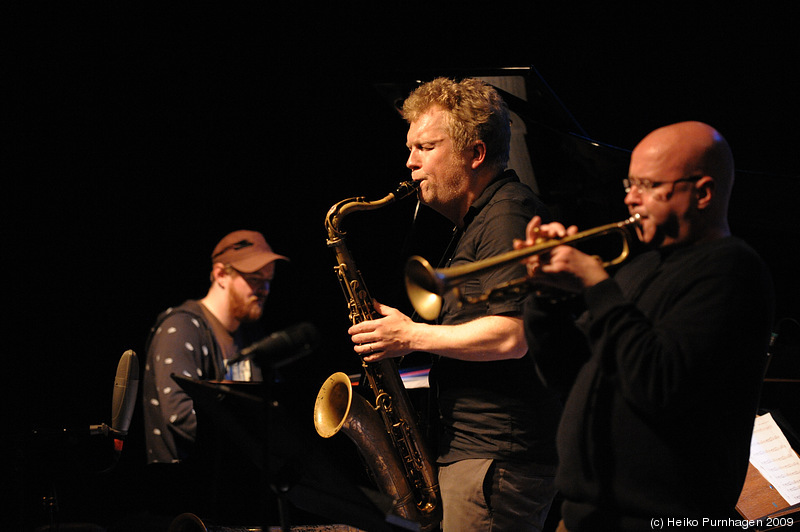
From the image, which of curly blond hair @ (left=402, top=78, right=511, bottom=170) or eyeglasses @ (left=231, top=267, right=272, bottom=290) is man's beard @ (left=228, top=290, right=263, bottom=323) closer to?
eyeglasses @ (left=231, top=267, right=272, bottom=290)

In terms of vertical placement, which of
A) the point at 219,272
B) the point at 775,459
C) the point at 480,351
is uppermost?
the point at 219,272

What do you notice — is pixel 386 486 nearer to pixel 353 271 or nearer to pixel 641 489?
pixel 353 271

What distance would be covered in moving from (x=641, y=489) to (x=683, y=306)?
505 mm

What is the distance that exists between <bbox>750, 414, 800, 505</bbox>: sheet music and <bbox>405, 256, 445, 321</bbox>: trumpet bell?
5.92 ft

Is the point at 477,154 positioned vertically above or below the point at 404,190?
above

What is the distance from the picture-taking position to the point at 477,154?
3027 mm

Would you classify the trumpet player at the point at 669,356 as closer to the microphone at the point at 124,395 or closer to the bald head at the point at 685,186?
the bald head at the point at 685,186

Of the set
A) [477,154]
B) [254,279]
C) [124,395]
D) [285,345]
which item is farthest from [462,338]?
[254,279]

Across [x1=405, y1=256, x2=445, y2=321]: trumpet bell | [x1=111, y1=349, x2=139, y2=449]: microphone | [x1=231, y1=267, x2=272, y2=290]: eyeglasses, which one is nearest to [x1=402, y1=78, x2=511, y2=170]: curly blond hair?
[x1=405, y1=256, x2=445, y2=321]: trumpet bell

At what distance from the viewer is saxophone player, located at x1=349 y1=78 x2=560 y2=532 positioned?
2.56 meters

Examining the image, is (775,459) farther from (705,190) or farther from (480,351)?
(705,190)

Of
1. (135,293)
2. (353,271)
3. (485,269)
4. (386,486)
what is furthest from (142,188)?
(485,269)

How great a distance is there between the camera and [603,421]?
1.87m

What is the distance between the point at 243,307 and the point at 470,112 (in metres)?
1.97
